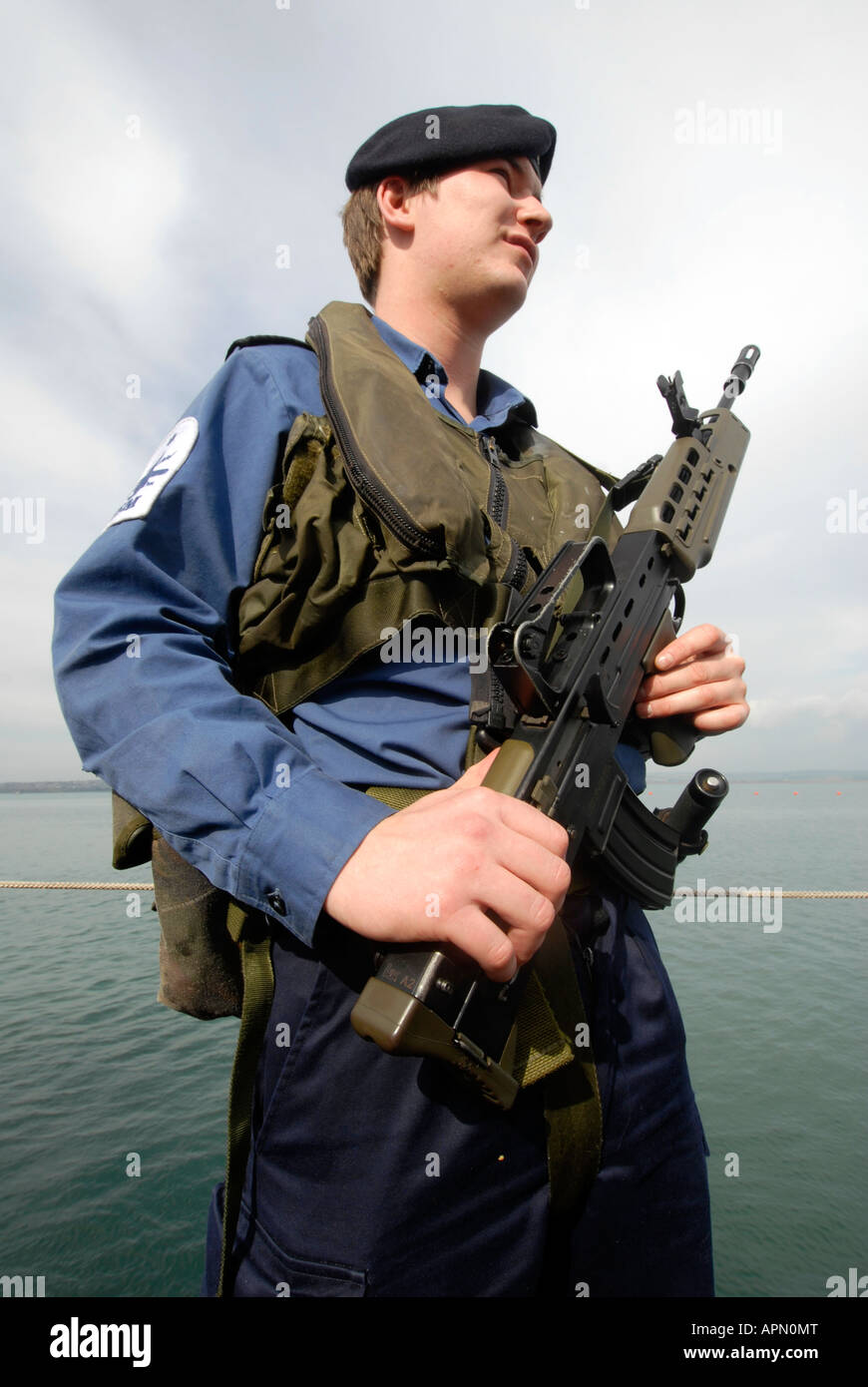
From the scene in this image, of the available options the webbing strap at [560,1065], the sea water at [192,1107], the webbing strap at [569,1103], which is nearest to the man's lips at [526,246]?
the webbing strap at [560,1065]

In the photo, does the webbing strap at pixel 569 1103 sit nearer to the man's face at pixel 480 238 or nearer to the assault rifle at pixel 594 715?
the assault rifle at pixel 594 715

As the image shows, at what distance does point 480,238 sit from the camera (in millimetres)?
1675

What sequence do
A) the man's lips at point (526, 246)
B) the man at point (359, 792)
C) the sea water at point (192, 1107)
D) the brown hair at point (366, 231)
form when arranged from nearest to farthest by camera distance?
the man at point (359, 792) → the man's lips at point (526, 246) → the brown hair at point (366, 231) → the sea water at point (192, 1107)

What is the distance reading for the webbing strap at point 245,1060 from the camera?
116cm

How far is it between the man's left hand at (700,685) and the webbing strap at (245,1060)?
41.1 inches

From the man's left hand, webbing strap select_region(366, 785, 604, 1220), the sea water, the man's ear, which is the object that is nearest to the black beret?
the man's ear

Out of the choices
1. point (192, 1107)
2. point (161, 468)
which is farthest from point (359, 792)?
point (192, 1107)

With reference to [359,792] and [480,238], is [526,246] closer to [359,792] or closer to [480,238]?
[480,238]

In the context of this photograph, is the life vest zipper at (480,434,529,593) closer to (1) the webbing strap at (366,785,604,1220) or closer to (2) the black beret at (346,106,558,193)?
(1) the webbing strap at (366,785,604,1220)

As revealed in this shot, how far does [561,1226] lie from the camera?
4.04 ft
